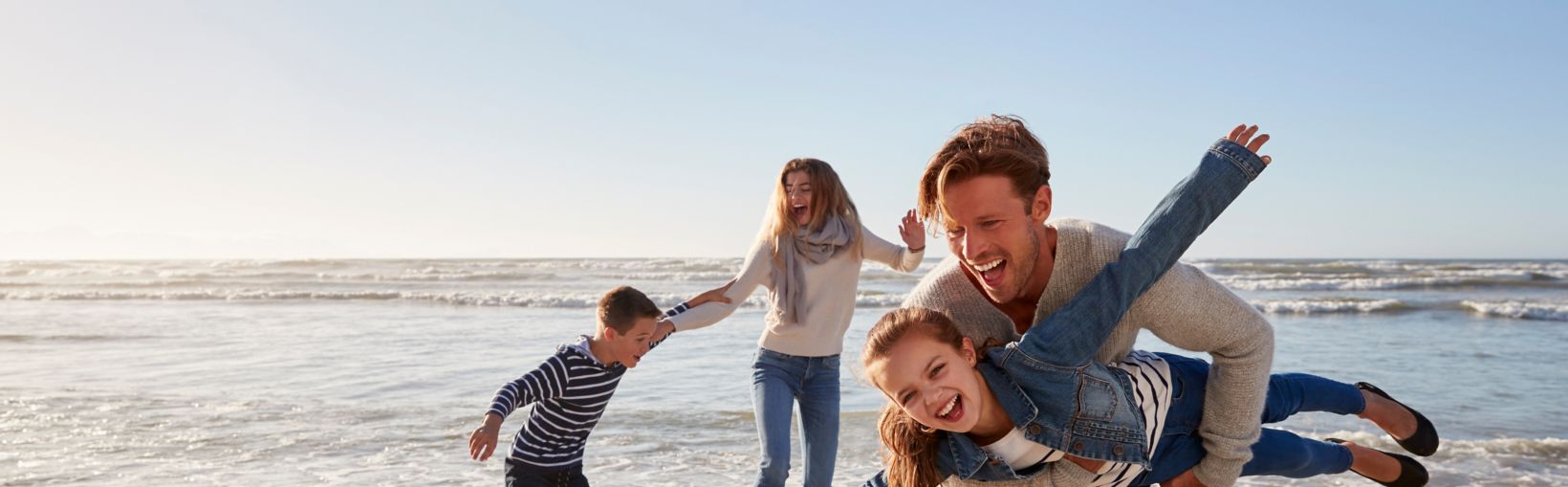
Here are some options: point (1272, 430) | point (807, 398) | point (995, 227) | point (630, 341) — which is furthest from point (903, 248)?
point (995, 227)

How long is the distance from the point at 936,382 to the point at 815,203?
8.11 ft

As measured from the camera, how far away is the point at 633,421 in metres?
7.71

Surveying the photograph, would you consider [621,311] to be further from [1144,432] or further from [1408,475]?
[1408,475]

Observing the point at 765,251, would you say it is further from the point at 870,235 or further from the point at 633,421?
the point at 633,421

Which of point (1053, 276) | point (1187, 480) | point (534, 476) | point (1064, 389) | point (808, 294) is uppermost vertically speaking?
point (1053, 276)

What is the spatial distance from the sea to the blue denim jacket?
539mm

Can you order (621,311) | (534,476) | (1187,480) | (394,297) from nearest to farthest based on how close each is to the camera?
(1187,480) < (534,476) < (621,311) < (394,297)

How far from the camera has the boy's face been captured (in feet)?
14.0

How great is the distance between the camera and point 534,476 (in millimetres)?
4105

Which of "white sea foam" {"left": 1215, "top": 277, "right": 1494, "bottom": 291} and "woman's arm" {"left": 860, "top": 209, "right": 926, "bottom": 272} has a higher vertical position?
"woman's arm" {"left": 860, "top": 209, "right": 926, "bottom": 272}

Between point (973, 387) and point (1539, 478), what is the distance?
506 centimetres

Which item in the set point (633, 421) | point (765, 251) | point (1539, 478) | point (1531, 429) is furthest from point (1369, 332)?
point (765, 251)

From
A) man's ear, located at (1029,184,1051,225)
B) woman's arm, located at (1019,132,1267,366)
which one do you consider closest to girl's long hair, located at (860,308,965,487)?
woman's arm, located at (1019,132,1267,366)

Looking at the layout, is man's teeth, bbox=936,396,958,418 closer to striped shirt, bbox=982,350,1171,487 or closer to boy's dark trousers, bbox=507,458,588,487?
striped shirt, bbox=982,350,1171,487
